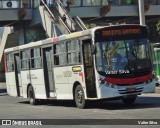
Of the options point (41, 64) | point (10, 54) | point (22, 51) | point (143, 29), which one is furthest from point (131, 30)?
point (10, 54)

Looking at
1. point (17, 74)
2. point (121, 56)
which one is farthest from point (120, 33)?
point (17, 74)

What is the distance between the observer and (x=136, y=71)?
17.4 m

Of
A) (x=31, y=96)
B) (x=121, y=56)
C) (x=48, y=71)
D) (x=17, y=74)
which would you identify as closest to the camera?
(x=121, y=56)

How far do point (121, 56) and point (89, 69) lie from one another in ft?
3.98

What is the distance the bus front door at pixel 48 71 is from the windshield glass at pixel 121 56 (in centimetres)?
366

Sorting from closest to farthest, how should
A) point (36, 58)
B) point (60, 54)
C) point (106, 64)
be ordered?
point (106, 64)
point (60, 54)
point (36, 58)

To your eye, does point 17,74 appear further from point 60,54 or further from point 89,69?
point 89,69

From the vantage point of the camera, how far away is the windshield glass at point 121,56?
17219 millimetres

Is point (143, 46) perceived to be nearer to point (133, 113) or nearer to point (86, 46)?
point (86, 46)

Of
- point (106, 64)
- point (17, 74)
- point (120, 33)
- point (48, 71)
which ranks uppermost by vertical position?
point (120, 33)

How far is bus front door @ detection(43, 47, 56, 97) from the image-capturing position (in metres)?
20.6

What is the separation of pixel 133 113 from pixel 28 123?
387cm

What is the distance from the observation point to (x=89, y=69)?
17688mm

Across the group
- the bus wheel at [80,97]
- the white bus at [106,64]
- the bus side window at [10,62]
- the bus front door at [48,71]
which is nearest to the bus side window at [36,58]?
the bus front door at [48,71]
